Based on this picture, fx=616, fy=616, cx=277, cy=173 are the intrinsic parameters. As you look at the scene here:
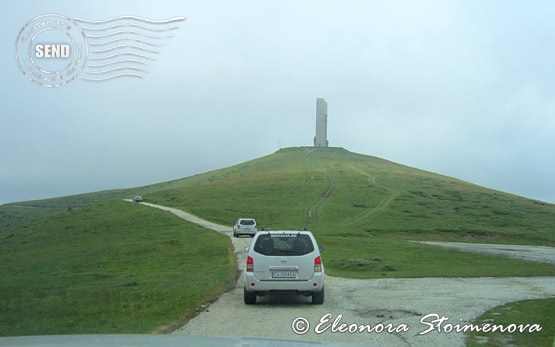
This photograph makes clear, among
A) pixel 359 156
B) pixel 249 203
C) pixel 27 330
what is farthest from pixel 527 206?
pixel 27 330

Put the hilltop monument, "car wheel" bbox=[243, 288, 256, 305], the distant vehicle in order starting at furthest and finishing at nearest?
the hilltop monument < the distant vehicle < "car wheel" bbox=[243, 288, 256, 305]

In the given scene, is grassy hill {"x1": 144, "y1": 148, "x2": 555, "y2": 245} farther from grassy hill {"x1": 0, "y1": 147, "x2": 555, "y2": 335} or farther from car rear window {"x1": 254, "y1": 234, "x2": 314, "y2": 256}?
car rear window {"x1": 254, "y1": 234, "x2": 314, "y2": 256}

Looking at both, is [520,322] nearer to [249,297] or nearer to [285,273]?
[285,273]

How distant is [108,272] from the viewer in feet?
104

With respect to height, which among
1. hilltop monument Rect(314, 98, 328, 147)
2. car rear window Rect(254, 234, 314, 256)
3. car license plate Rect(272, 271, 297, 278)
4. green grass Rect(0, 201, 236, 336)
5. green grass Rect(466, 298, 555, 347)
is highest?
hilltop monument Rect(314, 98, 328, 147)

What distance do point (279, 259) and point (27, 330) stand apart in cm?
645

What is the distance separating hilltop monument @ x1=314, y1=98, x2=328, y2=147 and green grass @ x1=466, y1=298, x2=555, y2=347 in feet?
462

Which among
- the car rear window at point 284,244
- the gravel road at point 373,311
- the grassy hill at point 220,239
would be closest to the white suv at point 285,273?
the car rear window at point 284,244

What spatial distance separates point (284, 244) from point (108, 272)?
17481 millimetres

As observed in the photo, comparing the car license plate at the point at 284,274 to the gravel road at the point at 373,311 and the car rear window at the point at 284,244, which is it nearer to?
the car rear window at the point at 284,244

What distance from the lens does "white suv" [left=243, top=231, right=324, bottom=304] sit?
1620cm

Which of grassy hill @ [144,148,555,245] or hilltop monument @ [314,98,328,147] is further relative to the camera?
hilltop monument @ [314,98,328,147]

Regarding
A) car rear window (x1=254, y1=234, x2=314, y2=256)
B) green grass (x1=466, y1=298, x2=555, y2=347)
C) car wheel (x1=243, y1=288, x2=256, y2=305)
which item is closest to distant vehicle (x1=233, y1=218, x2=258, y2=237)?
car rear window (x1=254, y1=234, x2=314, y2=256)

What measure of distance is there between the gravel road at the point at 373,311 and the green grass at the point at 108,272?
112 cm
